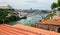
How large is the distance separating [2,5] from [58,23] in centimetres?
279

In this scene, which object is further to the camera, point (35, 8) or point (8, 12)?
point (8, 12)

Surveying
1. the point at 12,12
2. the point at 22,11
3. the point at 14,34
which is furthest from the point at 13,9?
the point at 14,34

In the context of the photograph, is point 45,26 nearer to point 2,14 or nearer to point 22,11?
point 22,11

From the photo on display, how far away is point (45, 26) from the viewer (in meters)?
3.38

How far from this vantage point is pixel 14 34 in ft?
6.94

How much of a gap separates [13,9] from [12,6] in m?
0.12

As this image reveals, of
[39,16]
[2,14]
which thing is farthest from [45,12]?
[2,14]

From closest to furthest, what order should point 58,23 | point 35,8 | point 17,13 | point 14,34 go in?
point 14,34 → point 58,23 → point 35,8 → point 17,13

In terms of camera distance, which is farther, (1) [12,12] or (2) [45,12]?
(1) [12,12]

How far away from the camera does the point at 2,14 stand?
546 centimetres

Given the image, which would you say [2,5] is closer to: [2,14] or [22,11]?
[2,14]

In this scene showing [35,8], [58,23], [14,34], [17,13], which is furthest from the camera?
[17,13]

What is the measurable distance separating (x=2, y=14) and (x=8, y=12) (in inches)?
8.6

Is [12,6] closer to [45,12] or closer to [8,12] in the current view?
[8,12]
